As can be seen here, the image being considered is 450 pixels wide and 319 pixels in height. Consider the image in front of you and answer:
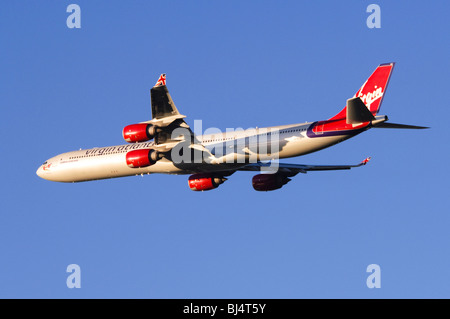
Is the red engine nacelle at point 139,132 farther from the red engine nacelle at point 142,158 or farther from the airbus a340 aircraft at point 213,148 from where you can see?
the red engine nacelle at point 142,158

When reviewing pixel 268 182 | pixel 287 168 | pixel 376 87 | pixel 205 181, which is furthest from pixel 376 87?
pixel 205 181

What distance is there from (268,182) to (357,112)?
13.3m

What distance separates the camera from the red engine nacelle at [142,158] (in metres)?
50.5

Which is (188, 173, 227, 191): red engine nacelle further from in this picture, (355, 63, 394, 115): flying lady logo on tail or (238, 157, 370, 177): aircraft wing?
(355, 63, 394, 115): flying lady logo on tail

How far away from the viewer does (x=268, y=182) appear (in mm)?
56906

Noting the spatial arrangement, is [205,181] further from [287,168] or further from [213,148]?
[287,168]

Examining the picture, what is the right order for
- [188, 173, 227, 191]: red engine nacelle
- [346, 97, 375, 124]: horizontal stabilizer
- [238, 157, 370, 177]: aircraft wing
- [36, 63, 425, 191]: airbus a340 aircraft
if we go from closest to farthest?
[346, 97, 375, 124]: horizontal stabilizer → [36, 63, 425, 191]: airbus a340 aircraft → [188, 173, 227, 191]: red engine nacelle → [238, 157, 370, 177]: aircraft wing

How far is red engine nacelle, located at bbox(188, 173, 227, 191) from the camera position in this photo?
55750 millimetres

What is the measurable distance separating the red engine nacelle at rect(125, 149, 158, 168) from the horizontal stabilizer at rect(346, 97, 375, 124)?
42.0ft

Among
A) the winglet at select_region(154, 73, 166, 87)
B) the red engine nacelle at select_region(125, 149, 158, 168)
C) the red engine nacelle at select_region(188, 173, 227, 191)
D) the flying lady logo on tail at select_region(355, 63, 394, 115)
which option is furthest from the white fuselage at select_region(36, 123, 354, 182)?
the winglet at select_region(154, 73, 166, 87)

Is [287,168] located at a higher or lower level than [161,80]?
lower

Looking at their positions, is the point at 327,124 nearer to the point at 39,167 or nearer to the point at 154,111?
the point at 154,111
